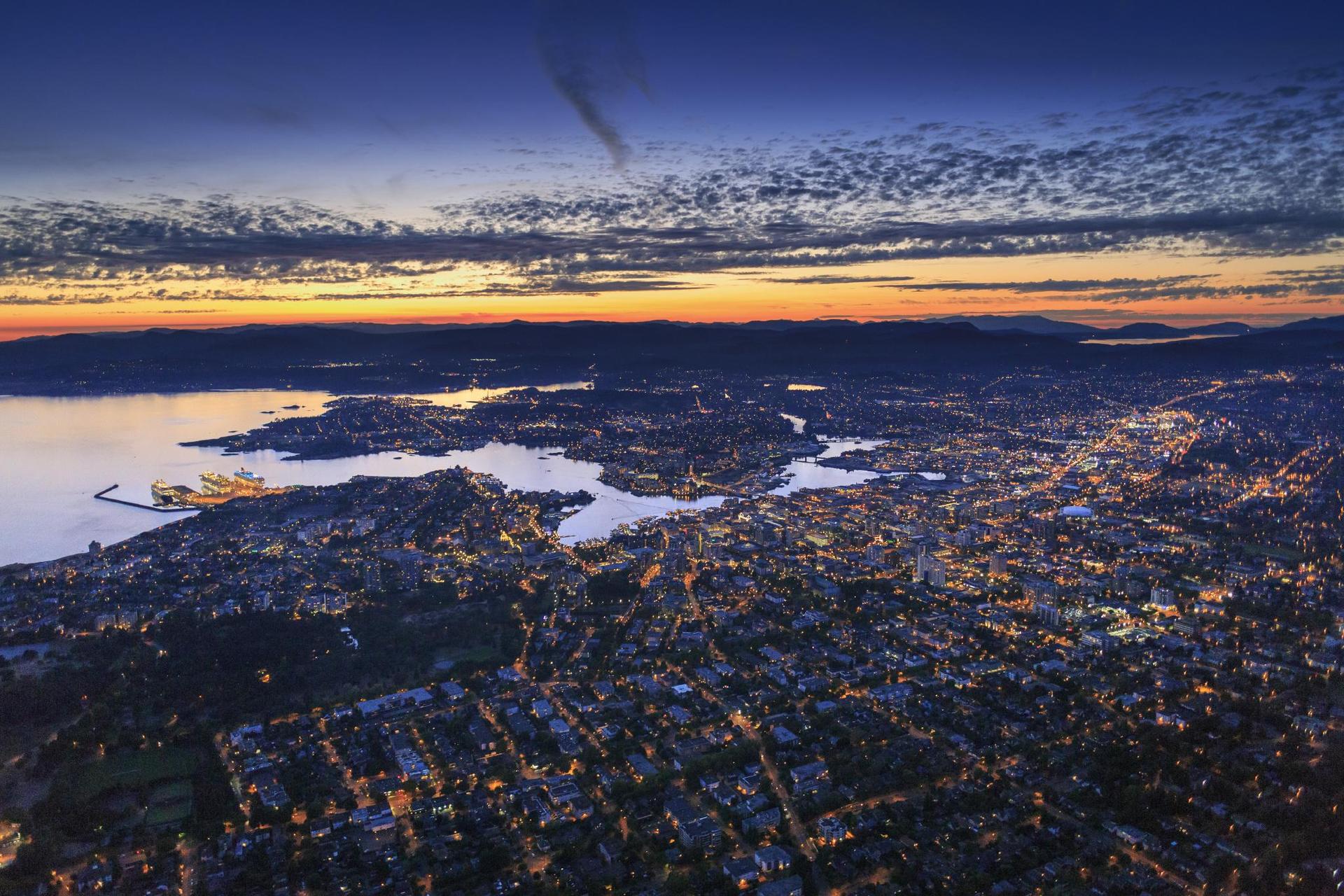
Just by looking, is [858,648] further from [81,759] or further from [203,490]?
[203,490]

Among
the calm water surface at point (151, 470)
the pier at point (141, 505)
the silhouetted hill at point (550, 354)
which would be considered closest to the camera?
the calm water surface at point (151, 470)

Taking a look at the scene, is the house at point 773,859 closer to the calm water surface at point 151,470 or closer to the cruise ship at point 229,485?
the calm water surface at point 151,470

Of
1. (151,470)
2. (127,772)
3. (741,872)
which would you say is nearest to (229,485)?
(151,470)

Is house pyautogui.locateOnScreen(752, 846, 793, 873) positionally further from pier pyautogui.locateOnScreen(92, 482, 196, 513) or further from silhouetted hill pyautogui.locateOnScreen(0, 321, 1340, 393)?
silhouetted hill pyautogui.locateOnScreen(0, 321, 1340, 393)

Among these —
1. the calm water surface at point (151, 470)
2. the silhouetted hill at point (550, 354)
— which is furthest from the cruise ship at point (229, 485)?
the silhouetted hill at point (550, 354)

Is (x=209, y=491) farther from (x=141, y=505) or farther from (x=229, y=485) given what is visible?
(x=141, y=505)

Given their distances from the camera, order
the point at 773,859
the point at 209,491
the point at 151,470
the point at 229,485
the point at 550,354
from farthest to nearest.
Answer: the point at 550,354, the point at 151,470, the point at 229,485, the point at 209,491, the point at 773,859

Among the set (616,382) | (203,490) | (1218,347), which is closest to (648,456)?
(203,490)

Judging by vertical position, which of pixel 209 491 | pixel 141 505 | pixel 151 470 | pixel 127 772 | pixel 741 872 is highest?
pixel 741 872
